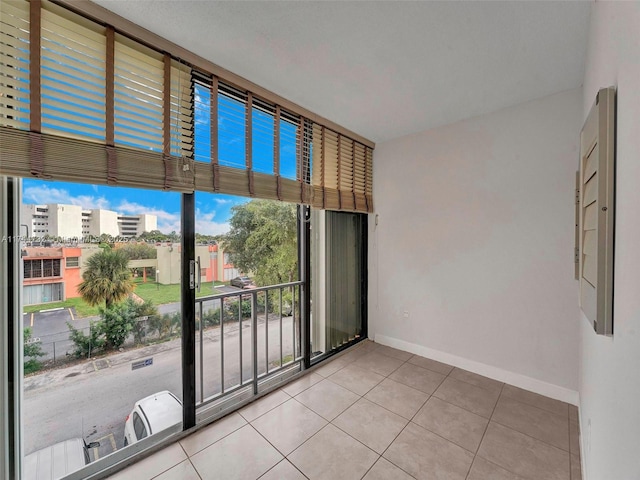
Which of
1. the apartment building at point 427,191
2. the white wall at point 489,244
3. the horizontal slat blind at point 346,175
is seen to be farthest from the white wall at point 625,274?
the horizontal slat blind at point 346,175

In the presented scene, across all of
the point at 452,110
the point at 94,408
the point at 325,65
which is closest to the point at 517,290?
A: the point at 452,110

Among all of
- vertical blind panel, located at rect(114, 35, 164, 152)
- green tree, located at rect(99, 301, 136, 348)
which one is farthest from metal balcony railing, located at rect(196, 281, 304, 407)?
vertical blind panel, located at rect(114, 35, 164, 152)

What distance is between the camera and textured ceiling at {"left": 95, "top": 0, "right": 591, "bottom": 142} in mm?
1465

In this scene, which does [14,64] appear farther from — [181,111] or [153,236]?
A: [153,236]

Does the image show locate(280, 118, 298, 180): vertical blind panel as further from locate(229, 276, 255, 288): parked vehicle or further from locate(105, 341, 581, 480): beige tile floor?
locate(105, 341, 581, 480): beige tile floor

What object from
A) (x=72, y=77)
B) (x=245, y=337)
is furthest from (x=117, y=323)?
(x=72, y=77)

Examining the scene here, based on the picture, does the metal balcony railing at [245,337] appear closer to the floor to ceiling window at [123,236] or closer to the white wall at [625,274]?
the floor to ceiling window at [123,236]

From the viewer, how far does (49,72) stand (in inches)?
53.1

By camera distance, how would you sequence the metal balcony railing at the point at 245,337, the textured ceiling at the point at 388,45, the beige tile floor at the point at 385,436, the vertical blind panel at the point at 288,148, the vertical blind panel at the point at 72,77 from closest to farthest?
the vertical blind panel at the point at 72,77 → the textured ceiling at the point at 388,45 → the beige tile floor at the point at 385,436 → the metal balcony railing at the point at 245,337 → the vertical blind panel at the point at 288,148

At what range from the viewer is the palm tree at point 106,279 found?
5.02 ft

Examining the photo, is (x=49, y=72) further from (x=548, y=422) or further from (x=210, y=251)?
(x=548, y=422)

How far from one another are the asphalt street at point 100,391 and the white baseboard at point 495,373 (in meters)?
2.17

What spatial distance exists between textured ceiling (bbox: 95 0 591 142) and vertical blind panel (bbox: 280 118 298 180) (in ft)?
0.84

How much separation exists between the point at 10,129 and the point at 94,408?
1.59 meters
